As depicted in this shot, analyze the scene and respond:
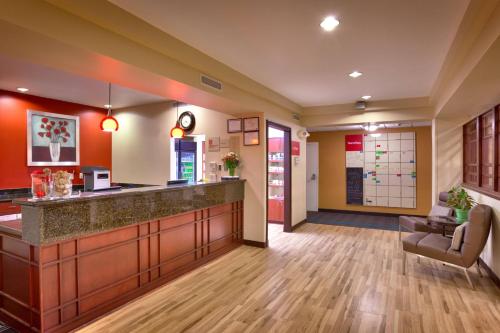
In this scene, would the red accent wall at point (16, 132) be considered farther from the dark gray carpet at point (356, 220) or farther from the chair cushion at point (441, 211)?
the chair cushion at point (441, 211)

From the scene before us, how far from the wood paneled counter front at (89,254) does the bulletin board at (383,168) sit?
19.2 feet

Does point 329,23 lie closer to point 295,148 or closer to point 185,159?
point 295,148

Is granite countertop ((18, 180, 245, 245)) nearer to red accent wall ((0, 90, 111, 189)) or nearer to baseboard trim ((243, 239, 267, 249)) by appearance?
baseboard trim ((243, 239, 267, 249))

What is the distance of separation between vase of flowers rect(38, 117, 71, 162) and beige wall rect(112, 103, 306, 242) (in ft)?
3.81

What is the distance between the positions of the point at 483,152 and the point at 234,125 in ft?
13.5

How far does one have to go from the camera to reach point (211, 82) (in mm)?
3652

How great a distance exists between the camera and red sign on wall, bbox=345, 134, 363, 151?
8328 millimetres

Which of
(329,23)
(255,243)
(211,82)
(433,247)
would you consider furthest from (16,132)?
(433,247)

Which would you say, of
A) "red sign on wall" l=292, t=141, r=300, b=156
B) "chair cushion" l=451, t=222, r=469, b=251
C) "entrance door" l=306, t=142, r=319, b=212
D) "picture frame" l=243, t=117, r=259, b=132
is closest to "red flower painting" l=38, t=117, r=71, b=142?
"picture frame" l=243, t=117, r=259, b=132

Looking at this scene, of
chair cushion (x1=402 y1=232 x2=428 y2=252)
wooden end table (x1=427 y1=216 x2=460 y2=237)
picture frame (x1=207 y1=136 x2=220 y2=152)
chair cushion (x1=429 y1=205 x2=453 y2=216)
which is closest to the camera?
chair cushion (x1=402 y1=232 x2=428 y2=252)

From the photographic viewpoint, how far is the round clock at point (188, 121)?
18.8ft

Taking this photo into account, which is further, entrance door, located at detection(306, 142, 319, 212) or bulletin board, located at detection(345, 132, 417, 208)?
entrance door, located at detection(306, 142, 319, 212)

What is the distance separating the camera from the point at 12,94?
5.18 meters

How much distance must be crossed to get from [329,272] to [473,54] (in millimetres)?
3054
